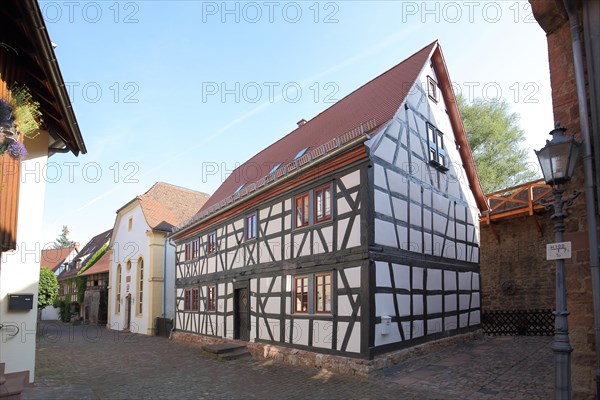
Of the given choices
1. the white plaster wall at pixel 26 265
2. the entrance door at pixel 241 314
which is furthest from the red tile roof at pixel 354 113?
the white plaster wall at pixel 26 265

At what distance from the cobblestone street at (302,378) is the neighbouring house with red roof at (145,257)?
33.6 feet

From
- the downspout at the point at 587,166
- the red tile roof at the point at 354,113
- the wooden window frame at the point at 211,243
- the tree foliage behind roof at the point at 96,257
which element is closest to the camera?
the downspout at the point at 587,166

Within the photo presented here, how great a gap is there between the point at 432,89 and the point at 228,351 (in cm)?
1023

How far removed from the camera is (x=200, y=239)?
19453mm

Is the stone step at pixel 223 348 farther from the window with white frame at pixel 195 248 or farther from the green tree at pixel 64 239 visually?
the green tree at pixel 64 239

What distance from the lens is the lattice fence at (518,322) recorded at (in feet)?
49.4

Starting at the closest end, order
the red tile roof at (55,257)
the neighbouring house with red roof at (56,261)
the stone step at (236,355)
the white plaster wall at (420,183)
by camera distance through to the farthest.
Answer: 1. the white plaster wall at (420,183)
2. the stone step at (236,355)
3. the neighbouring house with red roof at (56,261)
4. the red tile roof at (55,257)

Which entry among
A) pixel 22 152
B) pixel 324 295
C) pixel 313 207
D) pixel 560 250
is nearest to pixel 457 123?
pixel 313 207

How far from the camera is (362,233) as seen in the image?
1027 cm

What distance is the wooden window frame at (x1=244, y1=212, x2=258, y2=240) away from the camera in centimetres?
1472

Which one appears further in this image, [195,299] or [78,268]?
[78,268]

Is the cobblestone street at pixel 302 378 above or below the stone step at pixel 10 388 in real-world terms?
below

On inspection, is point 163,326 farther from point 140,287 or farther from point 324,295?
point 324,295

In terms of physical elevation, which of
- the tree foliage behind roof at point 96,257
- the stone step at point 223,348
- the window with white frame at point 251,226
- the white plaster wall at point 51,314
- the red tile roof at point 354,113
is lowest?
the white plaster wall at point 51,314
